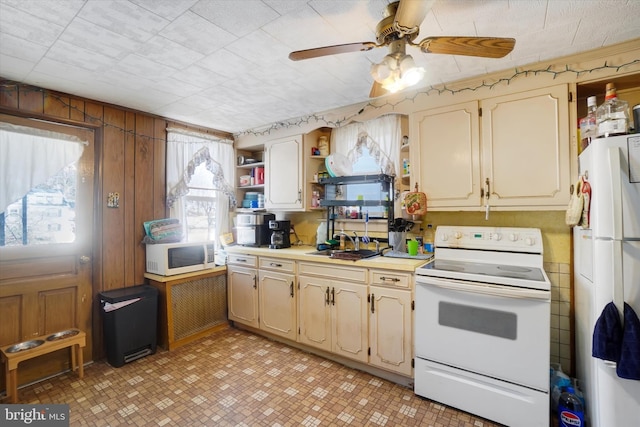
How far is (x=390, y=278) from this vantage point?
88.5 inches

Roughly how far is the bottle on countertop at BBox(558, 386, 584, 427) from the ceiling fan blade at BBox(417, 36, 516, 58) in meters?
1.93

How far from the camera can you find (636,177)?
4.33 ft

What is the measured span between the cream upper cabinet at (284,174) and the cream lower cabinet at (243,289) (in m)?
0.69

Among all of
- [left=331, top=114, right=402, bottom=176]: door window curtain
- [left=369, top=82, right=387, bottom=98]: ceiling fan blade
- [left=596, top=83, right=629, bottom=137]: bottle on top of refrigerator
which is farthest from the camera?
[left=331, top=114, right=402, bottom=176]: door window curtain

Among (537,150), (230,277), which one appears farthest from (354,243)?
(537,150)

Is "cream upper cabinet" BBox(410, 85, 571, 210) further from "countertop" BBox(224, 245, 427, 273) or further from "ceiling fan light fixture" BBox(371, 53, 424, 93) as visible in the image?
"ceiling fan light fixture" BBox(371, 53, 424, 93)

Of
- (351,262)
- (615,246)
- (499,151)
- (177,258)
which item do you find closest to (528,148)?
(499,151)

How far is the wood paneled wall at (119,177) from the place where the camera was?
2586 millimetres

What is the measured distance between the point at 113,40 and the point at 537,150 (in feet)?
9.05

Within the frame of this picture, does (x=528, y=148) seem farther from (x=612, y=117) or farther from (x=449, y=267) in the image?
(x=449, y=267)

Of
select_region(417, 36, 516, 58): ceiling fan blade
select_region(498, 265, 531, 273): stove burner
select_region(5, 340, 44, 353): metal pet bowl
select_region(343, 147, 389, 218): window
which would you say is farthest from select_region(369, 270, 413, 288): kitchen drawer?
select_region(5, 340, 44, 353): metal pet bowl

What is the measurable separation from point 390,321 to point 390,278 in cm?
33

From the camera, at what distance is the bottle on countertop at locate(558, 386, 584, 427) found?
65.6 inches

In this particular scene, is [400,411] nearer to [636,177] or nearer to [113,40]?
[636,177]
